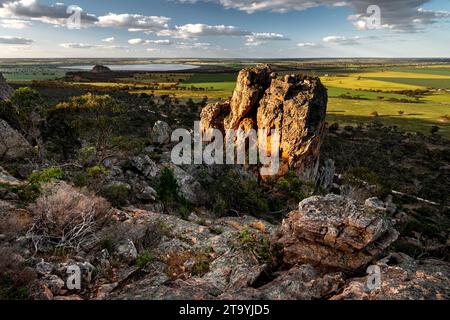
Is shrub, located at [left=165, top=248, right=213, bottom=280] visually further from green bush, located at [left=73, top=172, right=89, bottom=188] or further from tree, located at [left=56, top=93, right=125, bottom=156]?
tree, located at [left=56, top=93, right=125, bottom=156]

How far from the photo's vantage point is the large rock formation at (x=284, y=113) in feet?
140

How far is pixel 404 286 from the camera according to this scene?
1166 centimetres

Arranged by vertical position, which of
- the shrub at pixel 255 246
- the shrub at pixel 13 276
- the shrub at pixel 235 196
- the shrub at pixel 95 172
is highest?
the shrub at pixel 95 172

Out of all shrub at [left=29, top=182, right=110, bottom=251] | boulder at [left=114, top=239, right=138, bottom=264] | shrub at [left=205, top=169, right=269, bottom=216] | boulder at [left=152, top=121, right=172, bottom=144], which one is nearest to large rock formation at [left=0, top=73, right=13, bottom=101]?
boulder at [left=152, top=121, right=172, bottom=144]

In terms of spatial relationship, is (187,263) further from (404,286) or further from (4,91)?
(4,91)

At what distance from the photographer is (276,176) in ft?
139

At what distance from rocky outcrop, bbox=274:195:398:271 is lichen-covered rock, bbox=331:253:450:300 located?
4.10 ft

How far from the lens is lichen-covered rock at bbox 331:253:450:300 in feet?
36.7

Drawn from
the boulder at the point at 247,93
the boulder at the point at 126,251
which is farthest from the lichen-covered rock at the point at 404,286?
the boulder at the point at 247,93

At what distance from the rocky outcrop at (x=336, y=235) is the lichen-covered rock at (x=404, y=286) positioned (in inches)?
49.2

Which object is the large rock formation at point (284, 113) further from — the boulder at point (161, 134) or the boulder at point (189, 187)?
the boulder at point (189, 187)

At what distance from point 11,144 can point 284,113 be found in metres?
30.0

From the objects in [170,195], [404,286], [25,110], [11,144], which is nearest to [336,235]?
[404,286]
